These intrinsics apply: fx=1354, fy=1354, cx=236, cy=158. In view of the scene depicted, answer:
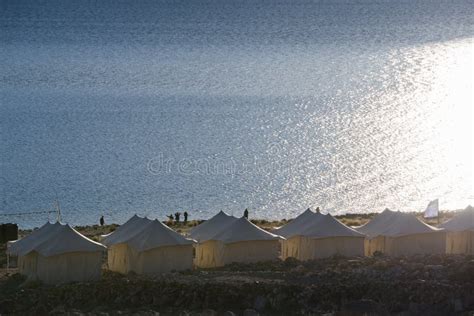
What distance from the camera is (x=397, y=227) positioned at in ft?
164

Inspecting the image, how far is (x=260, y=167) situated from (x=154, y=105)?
29.4m

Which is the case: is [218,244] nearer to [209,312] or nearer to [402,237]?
[402,237]

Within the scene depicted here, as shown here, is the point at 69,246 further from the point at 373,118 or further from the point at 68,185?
the point at 373,118

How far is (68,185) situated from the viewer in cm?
8962

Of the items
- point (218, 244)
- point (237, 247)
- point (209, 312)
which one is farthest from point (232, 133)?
point (209, 312)

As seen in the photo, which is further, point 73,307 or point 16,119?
point 16,119

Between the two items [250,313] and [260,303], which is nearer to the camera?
[250,313]

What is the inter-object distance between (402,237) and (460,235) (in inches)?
110

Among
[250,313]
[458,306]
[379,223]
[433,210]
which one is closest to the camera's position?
[250,313]

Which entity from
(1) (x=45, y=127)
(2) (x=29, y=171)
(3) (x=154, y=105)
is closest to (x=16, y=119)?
(1) (x=45, y=127)

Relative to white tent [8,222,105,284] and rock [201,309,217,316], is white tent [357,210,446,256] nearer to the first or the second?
white tent [8,222,105,284]

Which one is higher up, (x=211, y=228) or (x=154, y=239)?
(x=211, y=228)

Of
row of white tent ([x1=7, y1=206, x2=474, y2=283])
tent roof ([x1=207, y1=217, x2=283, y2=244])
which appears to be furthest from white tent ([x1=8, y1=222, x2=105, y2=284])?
tent roof ([x1=207, y1=217, x2=283, y2=244])

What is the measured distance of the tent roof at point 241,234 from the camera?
157ft
